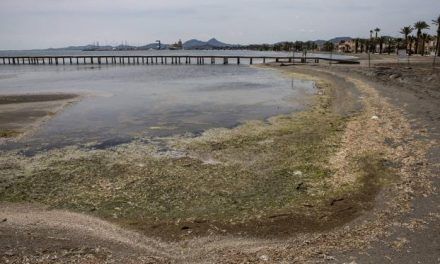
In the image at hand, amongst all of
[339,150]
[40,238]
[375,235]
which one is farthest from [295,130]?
[40,238]

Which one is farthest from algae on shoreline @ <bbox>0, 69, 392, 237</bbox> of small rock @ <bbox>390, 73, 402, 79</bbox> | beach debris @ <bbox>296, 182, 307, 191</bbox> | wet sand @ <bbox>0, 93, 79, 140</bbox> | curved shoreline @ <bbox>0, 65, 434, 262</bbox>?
small rock @ <bbox>390, 73, 402, 79</bbox>

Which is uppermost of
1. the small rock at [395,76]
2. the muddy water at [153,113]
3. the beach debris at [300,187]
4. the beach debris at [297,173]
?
the small rock at [395,76]

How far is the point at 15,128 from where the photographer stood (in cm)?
1912

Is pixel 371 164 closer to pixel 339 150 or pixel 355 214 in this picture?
pixel 339 150

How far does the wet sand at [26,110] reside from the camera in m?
18.9

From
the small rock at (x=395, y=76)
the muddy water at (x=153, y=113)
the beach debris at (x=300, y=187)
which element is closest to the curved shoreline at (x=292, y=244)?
the beach debris at (x=300, y=187)

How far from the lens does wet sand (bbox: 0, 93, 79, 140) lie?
1889cm

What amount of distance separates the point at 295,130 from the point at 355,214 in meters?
9.39

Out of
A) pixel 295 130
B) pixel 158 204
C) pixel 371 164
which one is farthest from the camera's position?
pixel 295 130

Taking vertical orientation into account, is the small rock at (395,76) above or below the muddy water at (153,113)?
above

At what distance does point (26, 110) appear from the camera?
24.7m

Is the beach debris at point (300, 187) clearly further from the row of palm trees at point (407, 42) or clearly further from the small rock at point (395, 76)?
the row of palm trees at point (407, 42)

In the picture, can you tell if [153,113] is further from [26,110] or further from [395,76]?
[395,76]

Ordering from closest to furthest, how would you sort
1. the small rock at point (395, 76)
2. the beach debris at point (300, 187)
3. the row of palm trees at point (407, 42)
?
1. the beach debris at point (300, 187)
2. the small rock at point (395, 76)
3. the row of palm trees at point (407, 42)
